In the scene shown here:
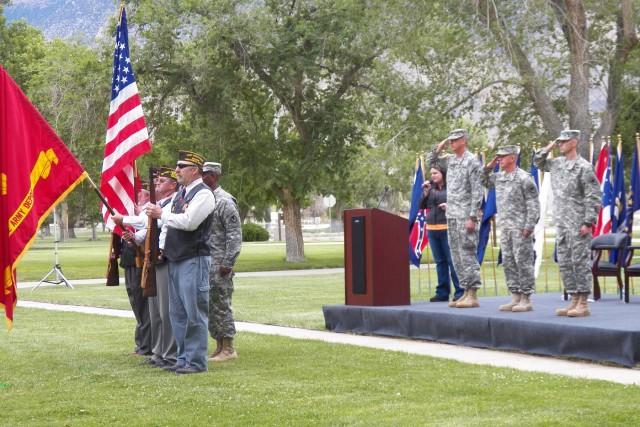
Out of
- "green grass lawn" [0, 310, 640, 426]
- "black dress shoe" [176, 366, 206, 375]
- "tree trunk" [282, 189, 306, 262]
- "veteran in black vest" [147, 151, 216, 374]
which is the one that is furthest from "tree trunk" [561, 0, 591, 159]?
"black dress shoe" [176, 366, 206, 375]

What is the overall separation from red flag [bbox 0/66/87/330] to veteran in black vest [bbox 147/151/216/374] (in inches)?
38.6

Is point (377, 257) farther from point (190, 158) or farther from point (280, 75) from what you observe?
point (280, 75)

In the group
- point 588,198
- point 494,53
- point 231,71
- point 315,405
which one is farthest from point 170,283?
point 231,71

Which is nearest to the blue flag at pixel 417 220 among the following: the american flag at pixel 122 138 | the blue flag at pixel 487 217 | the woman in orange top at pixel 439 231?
the blue flag at pixel 487 217

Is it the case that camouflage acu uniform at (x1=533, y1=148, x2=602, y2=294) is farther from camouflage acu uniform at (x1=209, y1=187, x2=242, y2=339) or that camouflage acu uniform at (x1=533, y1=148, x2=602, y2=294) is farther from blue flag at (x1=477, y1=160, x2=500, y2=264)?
blue flag at (x1=477, y1=160, x2=500, y2=264)

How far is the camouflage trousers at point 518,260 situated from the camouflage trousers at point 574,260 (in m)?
0.51

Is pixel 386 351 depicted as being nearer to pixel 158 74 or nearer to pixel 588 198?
pixel 588 198

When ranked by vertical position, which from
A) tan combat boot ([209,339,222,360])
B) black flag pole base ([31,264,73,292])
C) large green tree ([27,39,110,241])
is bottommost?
tan combat boot ([209,339,222,360])

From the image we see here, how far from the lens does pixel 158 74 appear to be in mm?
Answer: 35125

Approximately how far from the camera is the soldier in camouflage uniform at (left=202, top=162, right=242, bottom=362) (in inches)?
433

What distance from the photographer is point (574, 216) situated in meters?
12.0

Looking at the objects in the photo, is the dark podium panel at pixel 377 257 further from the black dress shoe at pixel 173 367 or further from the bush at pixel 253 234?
the bush at pixel 253 234

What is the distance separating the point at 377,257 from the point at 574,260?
2885 millimetres

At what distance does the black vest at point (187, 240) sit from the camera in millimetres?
10133
